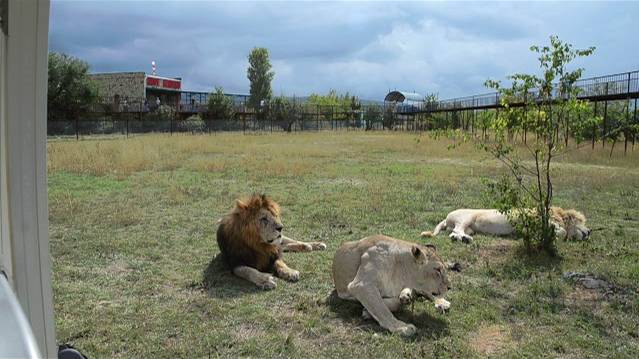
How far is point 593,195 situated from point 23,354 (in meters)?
12.6

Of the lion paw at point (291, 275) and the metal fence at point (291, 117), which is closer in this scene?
the lion paw at point (291, 275)

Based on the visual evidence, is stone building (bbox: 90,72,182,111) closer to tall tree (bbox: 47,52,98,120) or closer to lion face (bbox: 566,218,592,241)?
tall tree (bbox: 47,52,98,120)

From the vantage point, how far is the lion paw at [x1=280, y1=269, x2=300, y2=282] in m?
5.52

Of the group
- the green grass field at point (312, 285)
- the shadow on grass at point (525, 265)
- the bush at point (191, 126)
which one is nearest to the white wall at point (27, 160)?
the green grass field at point (312, 285)

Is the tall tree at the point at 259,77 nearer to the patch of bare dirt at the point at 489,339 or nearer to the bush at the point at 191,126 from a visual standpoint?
the bush at the point at 191,126

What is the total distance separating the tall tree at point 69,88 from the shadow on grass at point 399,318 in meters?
44.8

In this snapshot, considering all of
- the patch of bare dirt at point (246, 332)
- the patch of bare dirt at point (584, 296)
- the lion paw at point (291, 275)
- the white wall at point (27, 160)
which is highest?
the white wall at point (27, 160)

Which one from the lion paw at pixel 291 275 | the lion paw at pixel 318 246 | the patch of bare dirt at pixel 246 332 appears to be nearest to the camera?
the patch of bare dirt at pixel 246 332

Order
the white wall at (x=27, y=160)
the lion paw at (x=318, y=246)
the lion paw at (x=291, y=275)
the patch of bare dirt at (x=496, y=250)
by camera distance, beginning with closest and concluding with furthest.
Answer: the white wall at (x=27, y=160) → the lion paw at (x=291, y=275) → the patch of bare dirt at (x=496, y=250) → the lion paw at (x=318, y=246)

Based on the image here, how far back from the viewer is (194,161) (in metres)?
19.2

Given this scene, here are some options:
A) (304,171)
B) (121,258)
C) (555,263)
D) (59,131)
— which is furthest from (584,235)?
(59,131)

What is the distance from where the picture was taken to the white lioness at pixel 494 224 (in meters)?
7.36

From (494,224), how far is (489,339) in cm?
386

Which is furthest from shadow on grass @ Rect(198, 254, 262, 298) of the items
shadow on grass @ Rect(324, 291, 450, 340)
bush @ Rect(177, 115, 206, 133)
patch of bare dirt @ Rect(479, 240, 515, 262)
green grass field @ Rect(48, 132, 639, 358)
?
bush @ Rect(177, 115, 206, 133)
